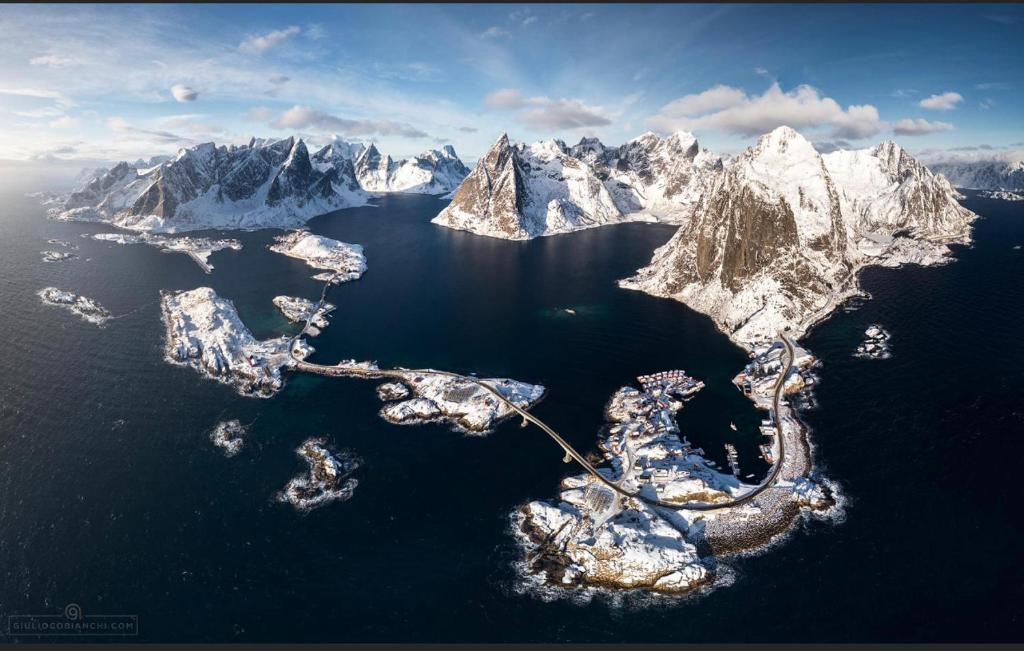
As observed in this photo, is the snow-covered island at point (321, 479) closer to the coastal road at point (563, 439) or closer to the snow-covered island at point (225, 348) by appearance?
the snow-covered island at point (225, 348)

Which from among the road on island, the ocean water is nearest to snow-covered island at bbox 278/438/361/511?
the ocean water

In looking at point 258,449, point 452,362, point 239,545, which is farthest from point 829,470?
point 258,449

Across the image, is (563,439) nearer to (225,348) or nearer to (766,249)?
(225,348)

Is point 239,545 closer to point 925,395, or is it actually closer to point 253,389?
point 253,389

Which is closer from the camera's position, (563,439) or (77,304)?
(563,439)

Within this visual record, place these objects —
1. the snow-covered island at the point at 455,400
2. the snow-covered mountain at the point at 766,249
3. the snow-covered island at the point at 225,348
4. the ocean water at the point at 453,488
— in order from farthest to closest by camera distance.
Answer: the snow-covered mountain at the point at 766,249 < the snow-covered island at the point at 225,348 < the snow-covered island at the point at 455,400 < the ocean water at the point at 453,488

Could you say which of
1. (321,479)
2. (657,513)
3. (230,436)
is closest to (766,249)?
(657,513)

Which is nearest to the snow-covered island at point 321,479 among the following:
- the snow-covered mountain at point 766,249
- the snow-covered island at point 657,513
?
the snow-covered island at point 657,513
